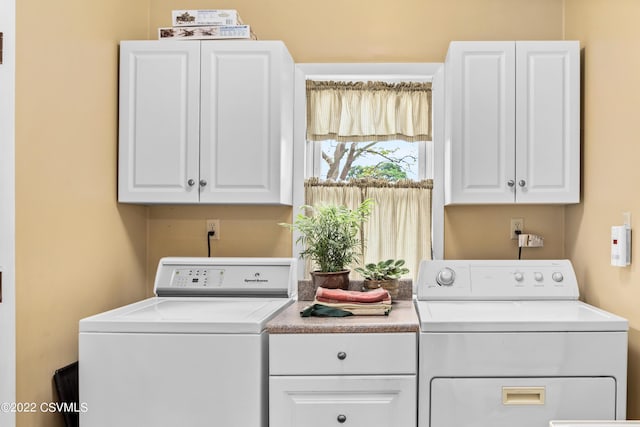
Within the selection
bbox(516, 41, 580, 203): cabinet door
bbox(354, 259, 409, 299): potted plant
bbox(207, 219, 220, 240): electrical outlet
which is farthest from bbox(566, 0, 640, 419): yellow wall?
bbox(207, 219, 220, 240): electrical outlet

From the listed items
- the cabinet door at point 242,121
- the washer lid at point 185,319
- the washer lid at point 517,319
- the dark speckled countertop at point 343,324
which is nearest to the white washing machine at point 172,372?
the washer lid at point 185,319

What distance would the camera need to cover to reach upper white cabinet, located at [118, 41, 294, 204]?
2607 millimetres

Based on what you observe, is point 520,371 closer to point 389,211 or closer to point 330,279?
point 330,279

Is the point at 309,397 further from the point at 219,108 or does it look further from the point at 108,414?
the point at 219,108

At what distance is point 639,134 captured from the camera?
7.02ft

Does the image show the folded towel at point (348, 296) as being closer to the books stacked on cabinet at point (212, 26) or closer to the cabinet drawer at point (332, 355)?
the cabinet drawer at point (332, 355)

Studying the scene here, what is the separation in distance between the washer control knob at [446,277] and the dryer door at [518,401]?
25.6 inches

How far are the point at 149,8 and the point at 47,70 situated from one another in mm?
1106

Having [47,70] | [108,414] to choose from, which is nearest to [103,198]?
[47,70]

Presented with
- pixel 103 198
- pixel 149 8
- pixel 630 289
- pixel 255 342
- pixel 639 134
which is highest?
pixel 149 8

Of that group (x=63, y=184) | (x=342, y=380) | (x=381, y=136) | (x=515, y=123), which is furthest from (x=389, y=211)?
(x=63, y=184)

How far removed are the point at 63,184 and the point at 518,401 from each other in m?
1.95

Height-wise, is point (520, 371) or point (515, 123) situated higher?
point (515, 123)

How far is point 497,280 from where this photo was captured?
8.57 ft
